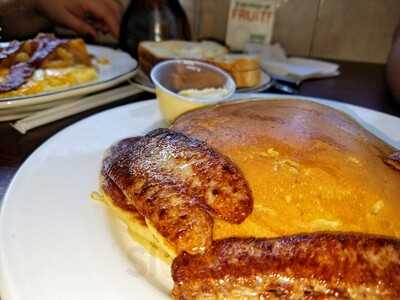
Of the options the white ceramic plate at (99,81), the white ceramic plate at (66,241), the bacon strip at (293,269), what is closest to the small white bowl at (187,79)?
the white ceramic plate at (99,81)

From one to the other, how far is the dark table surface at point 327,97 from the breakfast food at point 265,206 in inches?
15.7

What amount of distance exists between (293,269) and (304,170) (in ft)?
0.58

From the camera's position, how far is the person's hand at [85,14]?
2.07 m

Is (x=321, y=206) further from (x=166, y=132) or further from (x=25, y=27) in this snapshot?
(x=25, y=27)

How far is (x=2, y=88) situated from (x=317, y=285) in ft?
3.42

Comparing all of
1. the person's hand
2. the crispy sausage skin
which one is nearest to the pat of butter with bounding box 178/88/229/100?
the crispy sausage skin

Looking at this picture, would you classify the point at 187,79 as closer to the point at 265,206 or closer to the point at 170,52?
the point at 170,52

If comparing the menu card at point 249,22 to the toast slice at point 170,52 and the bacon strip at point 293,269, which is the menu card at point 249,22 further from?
the bacon strip at point 293,269

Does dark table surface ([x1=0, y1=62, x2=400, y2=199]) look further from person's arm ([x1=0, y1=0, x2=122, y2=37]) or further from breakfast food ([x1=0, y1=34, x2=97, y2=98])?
person's arm ([x1=0, y1=0, x2=122, y2=37])

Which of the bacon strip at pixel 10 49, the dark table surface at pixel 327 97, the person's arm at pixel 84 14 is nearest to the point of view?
the dark table surface at pixel 327 97

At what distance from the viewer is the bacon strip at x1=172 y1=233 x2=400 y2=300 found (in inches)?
23.1

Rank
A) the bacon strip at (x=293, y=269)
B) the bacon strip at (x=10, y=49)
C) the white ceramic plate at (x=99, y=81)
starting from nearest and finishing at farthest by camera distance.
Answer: the bacon strip at (x=293, y=269) < the white ceramic plate at (x=99, y=81) < the bacon strip at (x=10, y=49)

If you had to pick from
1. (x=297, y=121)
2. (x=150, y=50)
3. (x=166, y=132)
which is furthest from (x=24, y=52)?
(x=297, y=121)

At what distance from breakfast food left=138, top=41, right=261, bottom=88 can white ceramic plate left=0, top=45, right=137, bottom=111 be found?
0.09m
